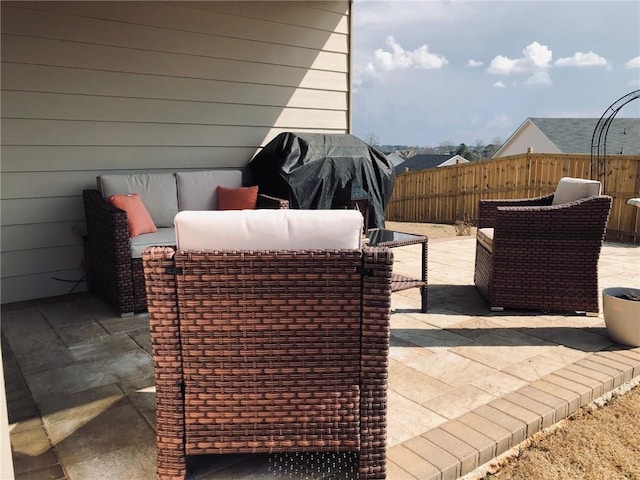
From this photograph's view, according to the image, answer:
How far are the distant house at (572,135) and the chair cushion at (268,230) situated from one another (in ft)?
58.5

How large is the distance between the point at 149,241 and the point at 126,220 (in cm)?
24

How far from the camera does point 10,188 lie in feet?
13.1

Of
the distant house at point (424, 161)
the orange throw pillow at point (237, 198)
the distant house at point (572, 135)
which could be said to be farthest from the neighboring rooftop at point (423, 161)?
the orange throw pillow at point (237, 198)

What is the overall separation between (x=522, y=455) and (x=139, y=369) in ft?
6.45

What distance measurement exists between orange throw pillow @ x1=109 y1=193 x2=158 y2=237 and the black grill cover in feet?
5.02

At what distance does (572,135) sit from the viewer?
62.7ft

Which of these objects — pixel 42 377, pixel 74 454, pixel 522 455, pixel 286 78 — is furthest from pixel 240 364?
pixel 286 78

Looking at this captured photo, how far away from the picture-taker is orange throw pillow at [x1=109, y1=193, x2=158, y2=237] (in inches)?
152

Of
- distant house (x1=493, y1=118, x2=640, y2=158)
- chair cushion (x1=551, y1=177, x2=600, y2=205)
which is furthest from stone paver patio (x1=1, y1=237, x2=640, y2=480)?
distant house (x1=493, y1=118, x2=640, y2=158)

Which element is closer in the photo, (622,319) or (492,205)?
(622,319)

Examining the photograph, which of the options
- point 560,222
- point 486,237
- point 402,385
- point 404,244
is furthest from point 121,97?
point 560,222

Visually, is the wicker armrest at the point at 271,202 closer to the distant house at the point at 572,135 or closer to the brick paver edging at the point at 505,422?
the brick paver edging at the point at 505,422

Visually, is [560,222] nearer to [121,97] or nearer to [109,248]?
[109,248]

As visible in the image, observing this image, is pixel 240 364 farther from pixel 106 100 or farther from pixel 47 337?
pixel 106 100
